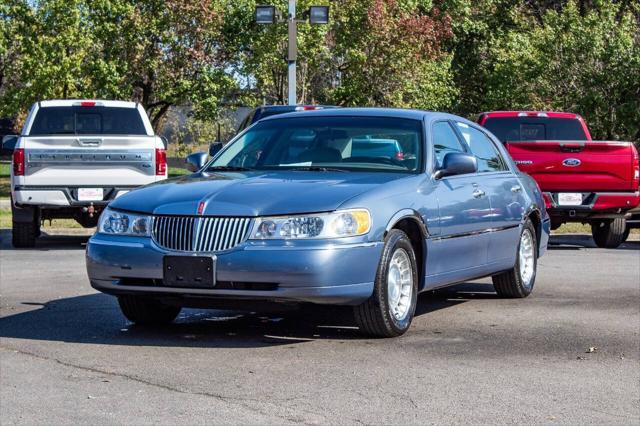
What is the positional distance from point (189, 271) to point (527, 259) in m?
4.12

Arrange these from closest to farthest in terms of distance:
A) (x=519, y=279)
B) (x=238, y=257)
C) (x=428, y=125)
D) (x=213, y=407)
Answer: (x=213, y=407), (x=238, y=257), (x=428, y=125), (x=519, y=279)

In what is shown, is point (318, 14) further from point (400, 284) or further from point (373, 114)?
point (400, 284)

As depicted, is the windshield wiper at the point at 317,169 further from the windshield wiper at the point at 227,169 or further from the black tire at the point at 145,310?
the black tire at the point at 145,310

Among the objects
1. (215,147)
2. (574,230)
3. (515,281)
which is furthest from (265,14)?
(515,281)

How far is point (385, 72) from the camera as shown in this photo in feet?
123

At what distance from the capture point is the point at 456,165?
9094mm

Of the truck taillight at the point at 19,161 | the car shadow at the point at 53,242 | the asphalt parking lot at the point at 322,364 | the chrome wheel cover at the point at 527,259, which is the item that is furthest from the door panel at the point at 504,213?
the car shadow at the point at 53,242

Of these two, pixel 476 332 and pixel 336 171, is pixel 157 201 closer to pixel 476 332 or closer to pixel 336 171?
pixel 336 171

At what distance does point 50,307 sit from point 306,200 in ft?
10.1

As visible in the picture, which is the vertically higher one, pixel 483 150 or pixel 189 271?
pixel 483 150

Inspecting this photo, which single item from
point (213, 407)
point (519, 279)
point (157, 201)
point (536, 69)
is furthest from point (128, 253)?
point (536, 69)

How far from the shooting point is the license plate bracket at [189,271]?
311 inches

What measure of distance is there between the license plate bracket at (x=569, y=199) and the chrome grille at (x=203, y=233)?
29.7 ft

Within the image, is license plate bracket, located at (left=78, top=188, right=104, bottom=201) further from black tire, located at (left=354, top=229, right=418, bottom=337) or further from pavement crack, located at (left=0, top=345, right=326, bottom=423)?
pavement crack, located at (left=0, top=345, right=326, bottom=423)
